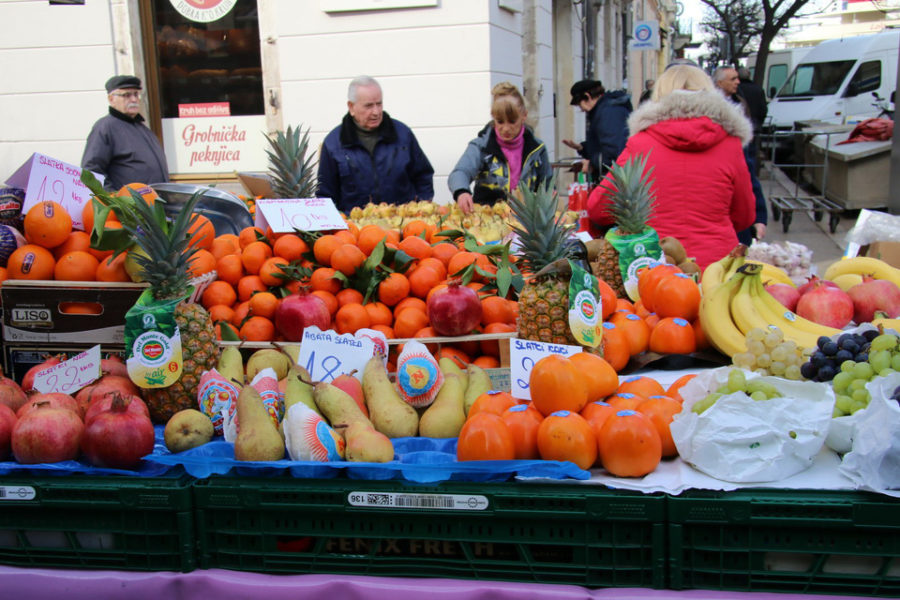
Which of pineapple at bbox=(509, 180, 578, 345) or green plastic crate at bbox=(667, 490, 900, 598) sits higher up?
pineapple at bbox=(509, 180, 578, 345)

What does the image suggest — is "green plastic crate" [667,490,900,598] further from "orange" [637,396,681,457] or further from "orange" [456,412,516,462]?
"orange" [456,412,516,462]

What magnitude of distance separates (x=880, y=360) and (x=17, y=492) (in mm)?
2240

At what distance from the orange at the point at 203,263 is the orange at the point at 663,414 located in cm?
171

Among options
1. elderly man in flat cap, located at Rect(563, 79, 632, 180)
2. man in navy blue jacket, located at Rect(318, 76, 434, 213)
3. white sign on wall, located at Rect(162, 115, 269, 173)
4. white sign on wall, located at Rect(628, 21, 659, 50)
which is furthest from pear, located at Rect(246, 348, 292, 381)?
white sign on wall, located at Rect(628, 21, 659, 50)

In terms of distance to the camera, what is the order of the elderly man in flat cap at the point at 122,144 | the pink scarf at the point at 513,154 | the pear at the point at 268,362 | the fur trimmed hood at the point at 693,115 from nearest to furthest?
the pear at the point at 268,362 < the fur trimmed hood at the point at 693,115 < the pink scarf at the point at 513,154 < the elderly man in flat cap at the point at 122,144

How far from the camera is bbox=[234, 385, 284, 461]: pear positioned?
77.8 inches

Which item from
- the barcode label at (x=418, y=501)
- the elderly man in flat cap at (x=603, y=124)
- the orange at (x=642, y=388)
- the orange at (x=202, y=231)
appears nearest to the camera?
the barcode label at (x=418, y=501)

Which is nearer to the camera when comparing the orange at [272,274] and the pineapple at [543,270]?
the pineapple at [543,270]

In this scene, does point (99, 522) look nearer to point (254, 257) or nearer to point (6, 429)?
point (6, 429)

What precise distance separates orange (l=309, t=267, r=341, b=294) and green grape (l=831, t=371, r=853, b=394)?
1.76 meters

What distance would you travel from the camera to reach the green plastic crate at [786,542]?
5.47ft

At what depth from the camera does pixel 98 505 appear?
193cm

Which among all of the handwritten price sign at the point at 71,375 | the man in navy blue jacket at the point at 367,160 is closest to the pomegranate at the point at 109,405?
the handwritten price sign at the point at 71,375

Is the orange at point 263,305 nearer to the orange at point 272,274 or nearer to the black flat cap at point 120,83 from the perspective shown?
the orange at point 272,274
